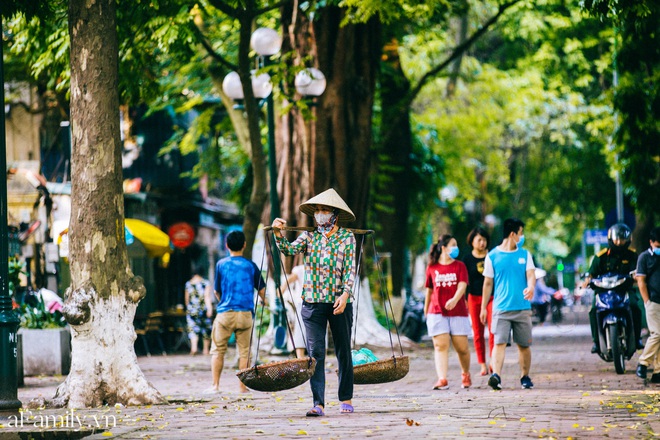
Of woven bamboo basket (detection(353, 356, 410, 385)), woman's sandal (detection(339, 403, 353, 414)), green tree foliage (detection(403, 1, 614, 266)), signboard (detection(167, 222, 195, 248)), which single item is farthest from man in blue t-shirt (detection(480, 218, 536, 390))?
signboard (detection(167, 222, 195, 248))

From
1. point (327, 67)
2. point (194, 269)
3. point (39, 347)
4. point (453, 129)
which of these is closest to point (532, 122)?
point (453, 129)

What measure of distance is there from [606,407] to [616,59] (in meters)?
13.2

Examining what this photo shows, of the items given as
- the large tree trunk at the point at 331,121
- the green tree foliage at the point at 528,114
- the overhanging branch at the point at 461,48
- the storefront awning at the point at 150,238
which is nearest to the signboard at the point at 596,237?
the green tree foliage at the point at 528,114

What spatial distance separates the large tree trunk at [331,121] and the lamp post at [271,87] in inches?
33.7

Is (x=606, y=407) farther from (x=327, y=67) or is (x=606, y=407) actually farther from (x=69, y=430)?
(x=327, y=67)

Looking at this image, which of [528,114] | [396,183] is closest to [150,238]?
[396,183]

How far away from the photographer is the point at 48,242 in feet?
86.1

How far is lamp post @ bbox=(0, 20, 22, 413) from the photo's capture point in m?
10.8

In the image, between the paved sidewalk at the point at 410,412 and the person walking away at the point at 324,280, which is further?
the person walking away at the point at 324,280

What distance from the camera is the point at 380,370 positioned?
410 inches

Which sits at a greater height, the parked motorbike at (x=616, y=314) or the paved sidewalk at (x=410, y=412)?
the parked motorbike at (x=616, y=314)

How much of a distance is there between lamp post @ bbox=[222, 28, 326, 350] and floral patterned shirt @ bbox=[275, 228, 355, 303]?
701 cm

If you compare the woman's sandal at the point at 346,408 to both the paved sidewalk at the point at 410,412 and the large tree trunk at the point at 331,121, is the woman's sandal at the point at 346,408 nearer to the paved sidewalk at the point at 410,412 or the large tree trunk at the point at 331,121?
the paved sidewalk at the point at 410,412

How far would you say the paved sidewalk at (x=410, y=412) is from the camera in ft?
28.2
